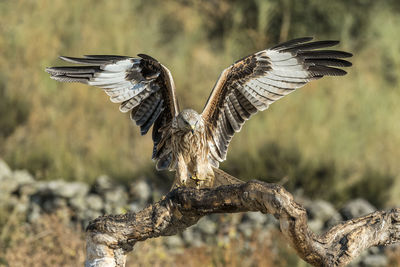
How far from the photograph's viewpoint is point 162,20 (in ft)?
43.4

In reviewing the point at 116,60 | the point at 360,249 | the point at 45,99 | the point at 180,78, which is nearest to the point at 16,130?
the point at 45,99

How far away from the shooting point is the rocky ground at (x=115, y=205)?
8.09 meters

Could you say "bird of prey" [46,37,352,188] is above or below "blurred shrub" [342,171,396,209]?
above

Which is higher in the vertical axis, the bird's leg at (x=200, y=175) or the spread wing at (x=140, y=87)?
the spread wing at (x=140, y=87)

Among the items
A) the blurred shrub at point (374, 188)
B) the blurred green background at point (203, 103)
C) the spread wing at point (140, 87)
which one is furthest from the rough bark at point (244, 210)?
the blurred shrub at point (374, 188)

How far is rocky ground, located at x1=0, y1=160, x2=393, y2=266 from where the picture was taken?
26.6 ft

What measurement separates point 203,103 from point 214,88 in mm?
4579

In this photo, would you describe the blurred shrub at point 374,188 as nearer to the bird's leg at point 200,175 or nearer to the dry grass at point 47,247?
the dry grass at point 47,247

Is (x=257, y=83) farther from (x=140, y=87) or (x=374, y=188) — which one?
(x=374, y=188)

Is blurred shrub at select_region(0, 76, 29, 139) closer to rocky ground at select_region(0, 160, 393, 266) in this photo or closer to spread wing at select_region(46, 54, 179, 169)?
rocky ground at select_region(0, 160, 393, 266)

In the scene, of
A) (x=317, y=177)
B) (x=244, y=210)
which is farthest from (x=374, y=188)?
(x=244, y=210)

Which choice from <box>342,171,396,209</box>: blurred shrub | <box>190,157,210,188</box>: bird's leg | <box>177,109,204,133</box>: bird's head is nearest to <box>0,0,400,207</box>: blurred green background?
<box>342,171,396,209</box>: blurred shrub

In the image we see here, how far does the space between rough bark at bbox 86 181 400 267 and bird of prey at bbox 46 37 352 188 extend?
1362mm

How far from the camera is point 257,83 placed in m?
5.50
